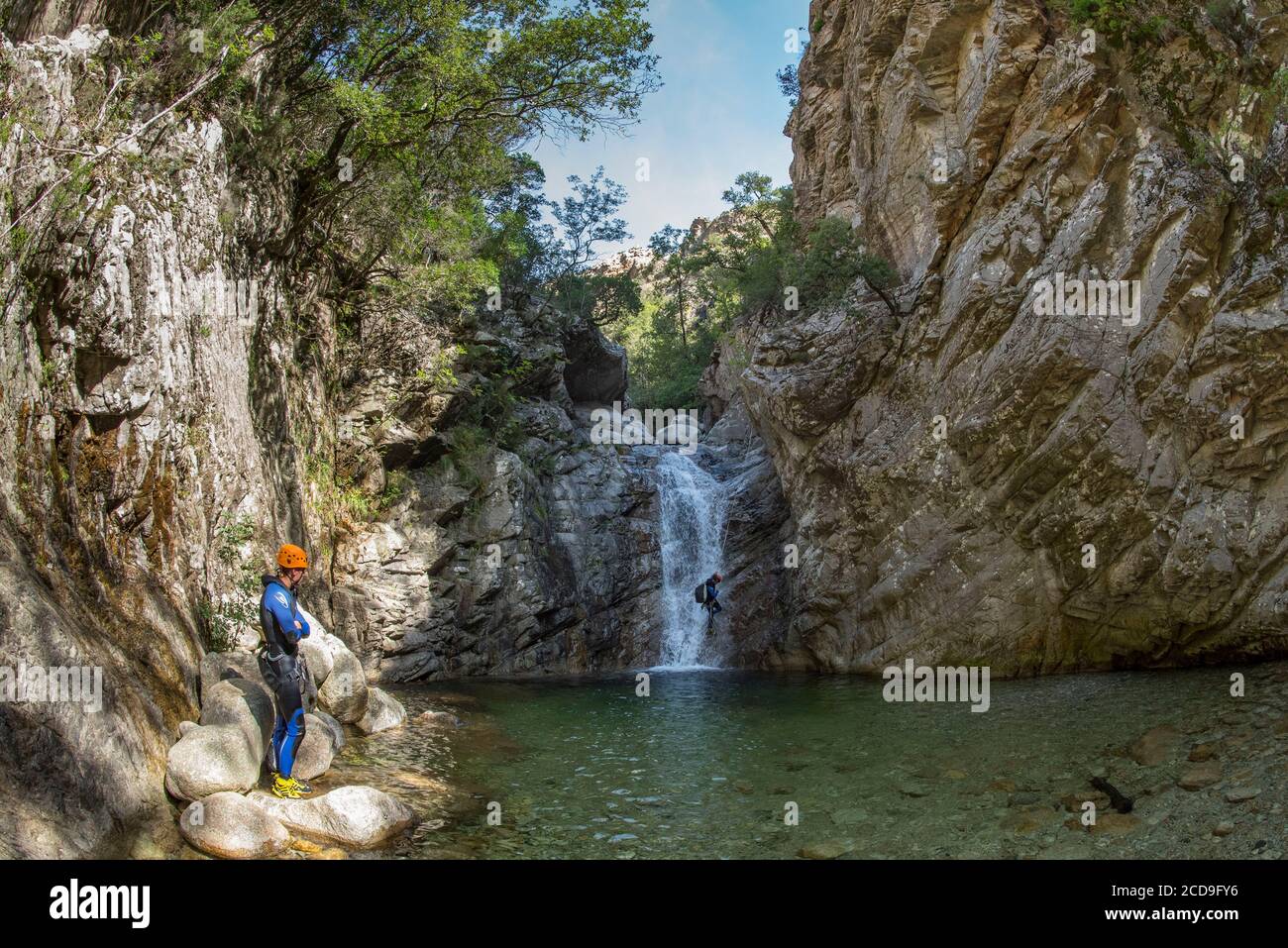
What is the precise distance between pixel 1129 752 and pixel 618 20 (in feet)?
50.7

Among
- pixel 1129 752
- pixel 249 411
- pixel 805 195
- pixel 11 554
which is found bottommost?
pixel 1129 752

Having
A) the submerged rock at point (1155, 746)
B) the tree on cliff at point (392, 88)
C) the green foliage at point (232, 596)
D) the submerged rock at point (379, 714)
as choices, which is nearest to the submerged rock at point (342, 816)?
the green foliage at point (232, 596)

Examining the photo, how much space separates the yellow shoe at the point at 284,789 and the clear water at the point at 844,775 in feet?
3.47

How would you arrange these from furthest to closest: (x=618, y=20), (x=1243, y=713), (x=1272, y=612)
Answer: (x=618, y=20)
(x=1272, y=612)
(x=1243, y=713)

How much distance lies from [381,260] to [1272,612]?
2092cm

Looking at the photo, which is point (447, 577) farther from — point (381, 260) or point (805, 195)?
point (805, 195)

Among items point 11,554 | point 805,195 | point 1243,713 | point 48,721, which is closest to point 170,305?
point 11,554

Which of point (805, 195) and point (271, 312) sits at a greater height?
point (805, 195)

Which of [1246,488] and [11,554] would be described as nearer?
[11,554]

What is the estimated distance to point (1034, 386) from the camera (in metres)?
16.0

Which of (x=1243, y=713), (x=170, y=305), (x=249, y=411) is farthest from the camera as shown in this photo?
(x=249, y=411)

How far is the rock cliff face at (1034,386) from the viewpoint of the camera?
13469mm

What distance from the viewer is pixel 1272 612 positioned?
12.7 metres

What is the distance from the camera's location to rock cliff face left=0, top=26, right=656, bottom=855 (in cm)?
676
